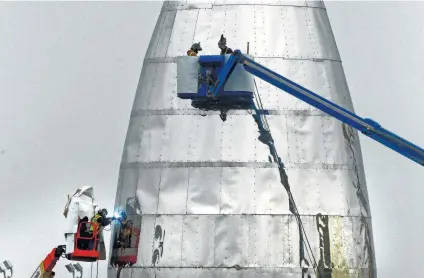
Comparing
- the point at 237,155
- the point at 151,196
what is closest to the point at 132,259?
the point at 151,196

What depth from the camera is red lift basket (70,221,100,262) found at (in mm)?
53062

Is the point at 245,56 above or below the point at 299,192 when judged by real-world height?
above

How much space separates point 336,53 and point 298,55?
2406mm

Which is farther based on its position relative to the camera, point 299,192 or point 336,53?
point 336,53

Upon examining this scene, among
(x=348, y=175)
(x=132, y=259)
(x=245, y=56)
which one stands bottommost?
(x=132, y=259)

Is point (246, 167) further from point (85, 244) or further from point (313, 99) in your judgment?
point (85, 244)

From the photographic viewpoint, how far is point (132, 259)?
53219mm

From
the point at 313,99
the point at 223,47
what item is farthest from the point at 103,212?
the point at 313,99

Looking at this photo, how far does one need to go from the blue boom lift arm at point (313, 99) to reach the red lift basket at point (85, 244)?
272 inches

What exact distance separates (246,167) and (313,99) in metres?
3.65

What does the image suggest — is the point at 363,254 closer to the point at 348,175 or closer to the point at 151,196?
the point at 348,175

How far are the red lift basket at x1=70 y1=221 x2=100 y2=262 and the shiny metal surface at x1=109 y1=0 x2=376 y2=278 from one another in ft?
5.00

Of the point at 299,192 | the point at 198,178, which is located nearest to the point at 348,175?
the point at 299,192

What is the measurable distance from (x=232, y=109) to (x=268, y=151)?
7.20ft
